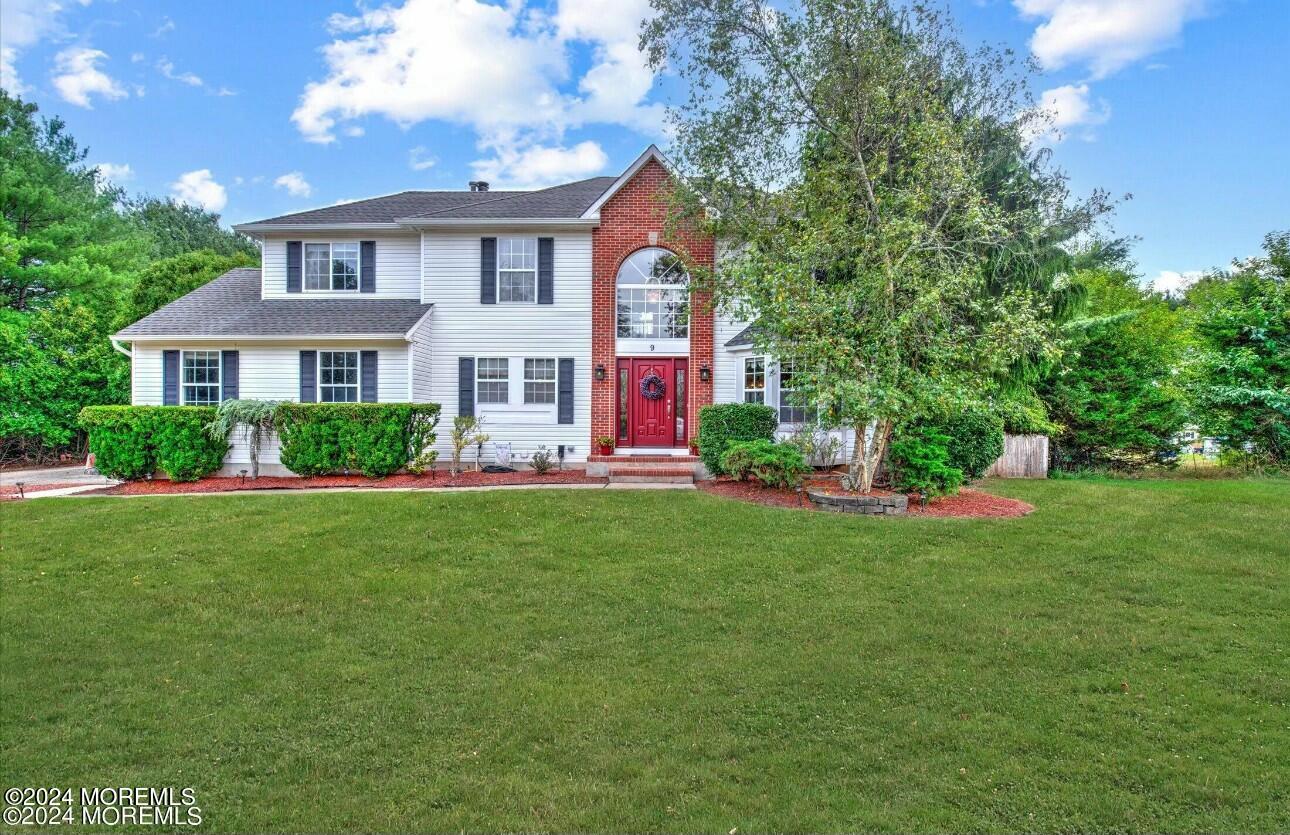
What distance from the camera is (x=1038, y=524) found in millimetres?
7902

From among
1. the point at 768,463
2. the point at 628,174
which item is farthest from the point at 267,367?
the point at 768,463

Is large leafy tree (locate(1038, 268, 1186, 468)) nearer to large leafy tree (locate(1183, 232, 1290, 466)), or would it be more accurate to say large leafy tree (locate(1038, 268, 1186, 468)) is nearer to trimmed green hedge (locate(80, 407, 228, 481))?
large leafy tree (locate(1183, 232, 1290, 466))

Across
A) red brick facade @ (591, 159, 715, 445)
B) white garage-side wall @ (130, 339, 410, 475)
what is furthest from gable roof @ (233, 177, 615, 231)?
white garage-side wall @ (130, 339, 410, 475)

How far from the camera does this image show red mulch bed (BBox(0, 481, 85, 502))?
390 inches

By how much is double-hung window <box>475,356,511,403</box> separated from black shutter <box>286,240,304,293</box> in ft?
16.5

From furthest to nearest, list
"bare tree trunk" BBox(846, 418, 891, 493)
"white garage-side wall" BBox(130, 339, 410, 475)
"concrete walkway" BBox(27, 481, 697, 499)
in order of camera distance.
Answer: "white garage-side wall" BBox(130, 339, 410, 475)
"concrete walkway" BBox(27, 481, 697, 499)
"bare tree trunk" BBox(846, 418, 891, 493)

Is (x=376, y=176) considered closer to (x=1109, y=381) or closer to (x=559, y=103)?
(x=559, y=103)

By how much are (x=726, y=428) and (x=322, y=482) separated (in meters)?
7.80

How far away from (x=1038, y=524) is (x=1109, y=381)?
8149 millimetres

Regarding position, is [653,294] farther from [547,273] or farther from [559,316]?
[547,273]

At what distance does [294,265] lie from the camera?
14.2m

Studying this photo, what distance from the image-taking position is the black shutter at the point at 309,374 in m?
13.0

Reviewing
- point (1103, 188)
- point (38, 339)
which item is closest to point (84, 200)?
point (38, 339)

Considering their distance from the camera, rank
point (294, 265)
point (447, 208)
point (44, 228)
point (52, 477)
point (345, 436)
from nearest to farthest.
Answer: point (345, 436)
point (52, 477)
point (294, 265)
point (447, 208)
point (44, 228)
